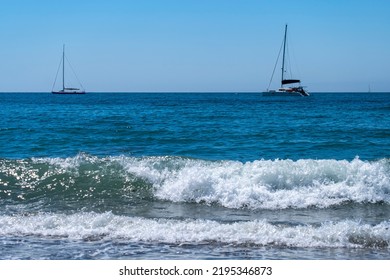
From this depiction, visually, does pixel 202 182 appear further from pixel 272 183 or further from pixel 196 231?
pixel 196 231

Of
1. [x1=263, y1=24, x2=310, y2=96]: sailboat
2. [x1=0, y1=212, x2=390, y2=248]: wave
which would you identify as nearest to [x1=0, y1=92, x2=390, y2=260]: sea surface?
[x1=0, y1=212, x2=390, y2=248]: wave

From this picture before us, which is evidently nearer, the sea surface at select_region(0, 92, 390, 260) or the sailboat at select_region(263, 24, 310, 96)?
the sea surface at select_region(0, 92, 390, 260)

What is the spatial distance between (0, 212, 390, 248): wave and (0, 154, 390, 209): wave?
2.40m

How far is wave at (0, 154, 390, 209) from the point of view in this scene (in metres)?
11.6

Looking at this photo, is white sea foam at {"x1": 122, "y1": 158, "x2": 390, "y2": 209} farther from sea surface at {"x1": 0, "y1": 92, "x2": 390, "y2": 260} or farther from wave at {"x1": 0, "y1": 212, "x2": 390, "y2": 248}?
wave at {"x1": 0, "y1": 212, "x2": 390, "y2": 248}

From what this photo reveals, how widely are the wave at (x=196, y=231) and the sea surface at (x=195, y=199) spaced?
0.02 m

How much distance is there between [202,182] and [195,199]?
622 millimetres

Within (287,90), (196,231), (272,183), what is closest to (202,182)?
(272,183)

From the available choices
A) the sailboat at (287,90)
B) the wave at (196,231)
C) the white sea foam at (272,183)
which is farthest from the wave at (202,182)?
the sailboat at (287,90)

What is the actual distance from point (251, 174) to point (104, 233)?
5381 millimetres

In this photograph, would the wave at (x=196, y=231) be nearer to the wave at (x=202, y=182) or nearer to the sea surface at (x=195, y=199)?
the sea surface at (x=195, y=199)

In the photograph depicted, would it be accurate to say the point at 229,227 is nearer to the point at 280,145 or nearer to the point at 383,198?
the point at 383,198

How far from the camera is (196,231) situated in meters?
8.54
